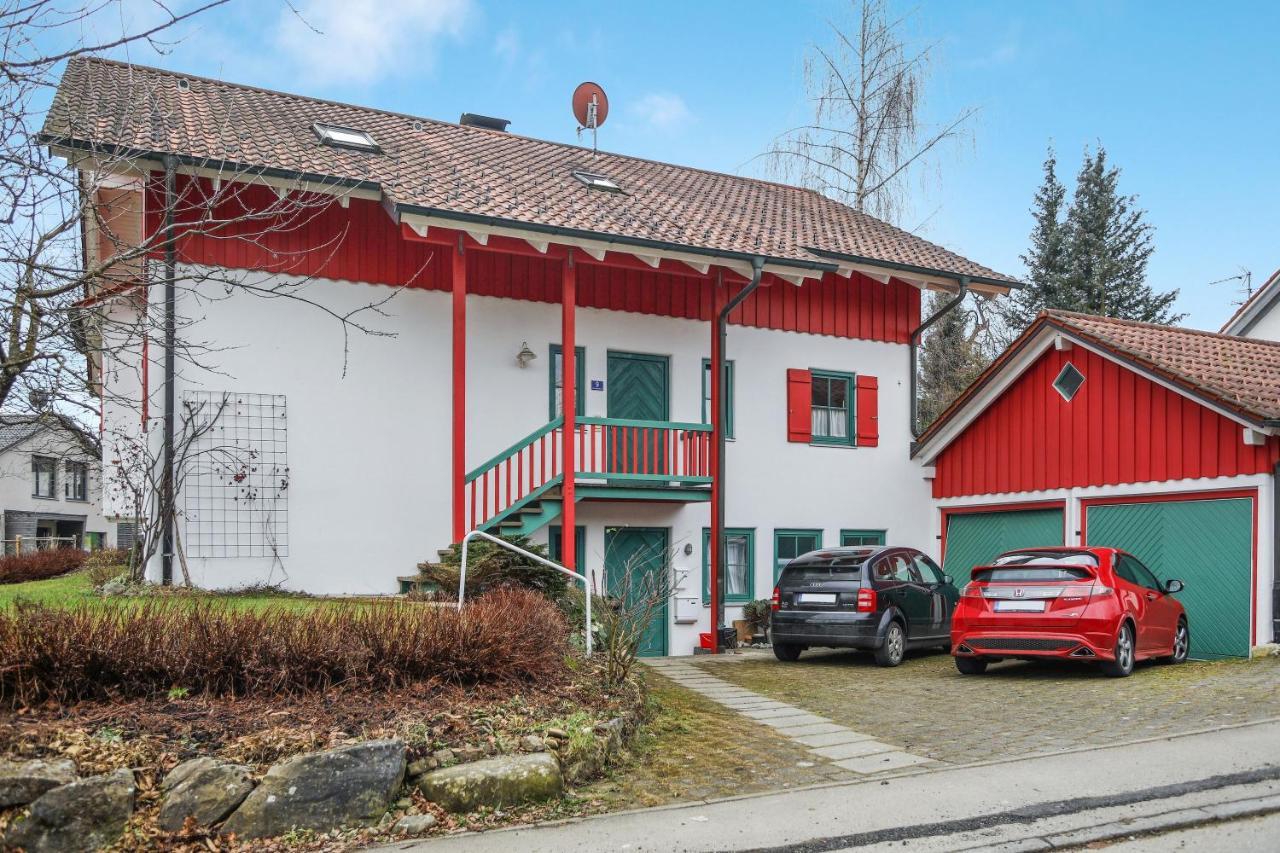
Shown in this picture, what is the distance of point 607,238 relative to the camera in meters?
14.3

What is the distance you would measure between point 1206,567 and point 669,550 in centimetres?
734

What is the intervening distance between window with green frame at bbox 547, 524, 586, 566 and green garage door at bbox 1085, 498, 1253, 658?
7.72m

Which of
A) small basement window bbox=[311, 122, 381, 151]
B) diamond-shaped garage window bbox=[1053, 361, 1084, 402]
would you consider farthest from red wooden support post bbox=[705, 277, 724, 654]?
small basement window bbox=[311, 122, 381, 151]

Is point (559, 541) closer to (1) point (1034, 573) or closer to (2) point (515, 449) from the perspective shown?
(2) point (515, 449)

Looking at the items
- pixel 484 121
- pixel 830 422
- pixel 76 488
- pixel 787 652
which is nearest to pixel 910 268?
pixel 830 422

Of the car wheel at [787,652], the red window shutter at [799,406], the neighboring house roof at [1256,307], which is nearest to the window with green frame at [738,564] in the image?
the red window shutter at [799,406]

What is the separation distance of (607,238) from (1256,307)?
54.0 feet

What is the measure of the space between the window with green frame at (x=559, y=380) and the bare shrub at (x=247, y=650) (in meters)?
7.75

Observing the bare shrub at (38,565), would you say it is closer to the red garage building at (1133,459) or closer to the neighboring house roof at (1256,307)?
the red garage building at (1133,459)

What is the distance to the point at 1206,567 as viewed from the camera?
46.7ft

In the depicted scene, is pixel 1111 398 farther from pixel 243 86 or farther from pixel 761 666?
pixel 243 86

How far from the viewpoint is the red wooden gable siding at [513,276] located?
13.9 m

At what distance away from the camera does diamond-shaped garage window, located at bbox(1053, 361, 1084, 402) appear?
643 inches

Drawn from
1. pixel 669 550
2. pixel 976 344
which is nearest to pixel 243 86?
pixel 669 550
